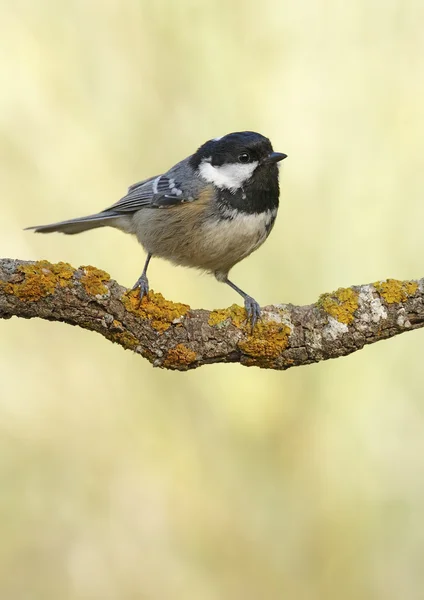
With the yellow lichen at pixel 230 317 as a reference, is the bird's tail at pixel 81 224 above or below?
above

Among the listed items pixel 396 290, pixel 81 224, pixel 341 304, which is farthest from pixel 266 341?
pixel 81 224

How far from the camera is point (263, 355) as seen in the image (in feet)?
10.4

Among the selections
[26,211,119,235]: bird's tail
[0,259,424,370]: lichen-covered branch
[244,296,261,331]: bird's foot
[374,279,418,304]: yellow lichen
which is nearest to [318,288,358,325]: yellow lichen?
[0,259,424,370]: lichen-covered branch

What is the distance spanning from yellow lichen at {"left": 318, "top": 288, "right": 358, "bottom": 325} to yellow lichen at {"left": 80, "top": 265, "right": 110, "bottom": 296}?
94 cm


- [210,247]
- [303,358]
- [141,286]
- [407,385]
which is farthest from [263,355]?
[407,385]

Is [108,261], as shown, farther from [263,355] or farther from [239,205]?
[263,355]

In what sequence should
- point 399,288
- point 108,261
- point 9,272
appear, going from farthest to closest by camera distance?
point 108,261, point 399,288, point 9,272

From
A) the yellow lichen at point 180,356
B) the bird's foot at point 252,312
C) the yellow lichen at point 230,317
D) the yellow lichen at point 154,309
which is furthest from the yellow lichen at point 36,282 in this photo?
the bird's foot at point 252,312

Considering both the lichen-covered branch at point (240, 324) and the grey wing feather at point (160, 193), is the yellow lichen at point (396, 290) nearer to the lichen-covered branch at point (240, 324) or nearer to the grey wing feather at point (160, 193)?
the lichen-covered branch at point (240, 324)

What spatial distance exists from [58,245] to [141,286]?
6.11 ft

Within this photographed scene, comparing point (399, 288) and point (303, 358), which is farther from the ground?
point (399, 288)

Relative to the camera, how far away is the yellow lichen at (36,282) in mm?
2934

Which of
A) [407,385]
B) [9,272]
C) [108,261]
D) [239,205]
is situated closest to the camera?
[9,272]

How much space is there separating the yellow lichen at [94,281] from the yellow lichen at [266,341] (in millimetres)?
630
